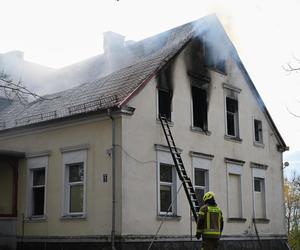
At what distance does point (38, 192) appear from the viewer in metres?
17.3

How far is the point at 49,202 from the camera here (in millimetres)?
16438

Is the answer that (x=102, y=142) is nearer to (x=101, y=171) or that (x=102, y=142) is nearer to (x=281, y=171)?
(x=101, y=171)

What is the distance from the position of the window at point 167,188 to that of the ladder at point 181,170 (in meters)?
0.53

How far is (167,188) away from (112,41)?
835 centimetres

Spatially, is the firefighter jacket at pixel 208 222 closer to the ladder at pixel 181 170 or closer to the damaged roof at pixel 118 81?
the ladder at pixel 181 170

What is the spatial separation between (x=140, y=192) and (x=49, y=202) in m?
3.37

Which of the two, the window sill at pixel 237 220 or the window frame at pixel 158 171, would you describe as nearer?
the window frame at pixel 158 171

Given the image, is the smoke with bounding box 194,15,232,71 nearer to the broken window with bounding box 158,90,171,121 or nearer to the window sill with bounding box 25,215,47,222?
the broken window with bounding box 158,90,171,121

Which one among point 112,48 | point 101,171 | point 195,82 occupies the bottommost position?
point 101,171

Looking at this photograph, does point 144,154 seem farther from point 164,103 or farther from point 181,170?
point 164,103

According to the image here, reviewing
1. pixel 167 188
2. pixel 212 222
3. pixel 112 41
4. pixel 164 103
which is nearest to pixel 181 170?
pixel 167 188

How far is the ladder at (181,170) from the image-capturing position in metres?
15.2

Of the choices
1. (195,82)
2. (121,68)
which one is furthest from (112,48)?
(195,82)

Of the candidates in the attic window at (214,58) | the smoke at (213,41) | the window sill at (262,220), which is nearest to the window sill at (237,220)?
the window sill at (262,220)
